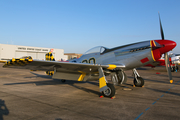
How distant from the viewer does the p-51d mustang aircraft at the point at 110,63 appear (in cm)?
548

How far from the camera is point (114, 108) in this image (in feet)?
13.5

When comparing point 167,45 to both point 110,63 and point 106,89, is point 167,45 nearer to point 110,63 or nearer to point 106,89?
point 110,63

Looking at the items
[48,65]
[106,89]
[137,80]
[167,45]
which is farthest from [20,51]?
[167,45]

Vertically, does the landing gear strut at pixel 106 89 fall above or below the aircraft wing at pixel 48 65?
below

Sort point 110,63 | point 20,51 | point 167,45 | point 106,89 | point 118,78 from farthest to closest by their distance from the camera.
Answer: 1. point 20,51
2. point 118,78
3. point 110,63
4. point 167,45
5. point 106,89

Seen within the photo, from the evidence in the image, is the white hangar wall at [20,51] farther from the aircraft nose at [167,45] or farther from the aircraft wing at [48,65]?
the aircraft nose at [167,45]

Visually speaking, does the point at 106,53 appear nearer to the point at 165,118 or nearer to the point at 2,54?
the point at 165,118

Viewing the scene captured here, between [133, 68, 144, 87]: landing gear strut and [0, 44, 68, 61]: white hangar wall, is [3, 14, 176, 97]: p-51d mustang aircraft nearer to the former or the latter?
[133, 68, 144, 87]: landing gear strut

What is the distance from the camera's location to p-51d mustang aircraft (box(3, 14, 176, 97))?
5.48 meters

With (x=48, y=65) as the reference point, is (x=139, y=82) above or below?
below

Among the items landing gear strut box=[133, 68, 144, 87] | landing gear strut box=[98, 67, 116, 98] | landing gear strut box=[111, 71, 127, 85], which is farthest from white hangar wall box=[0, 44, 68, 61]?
landing gear strut box=[98, 67, 116, 98]

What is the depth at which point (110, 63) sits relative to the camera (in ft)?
21.4

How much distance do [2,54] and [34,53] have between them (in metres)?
12.1

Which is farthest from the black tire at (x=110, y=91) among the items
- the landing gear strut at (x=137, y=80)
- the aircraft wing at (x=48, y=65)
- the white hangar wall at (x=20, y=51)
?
the white hangar wall at (x=20, y=51)
